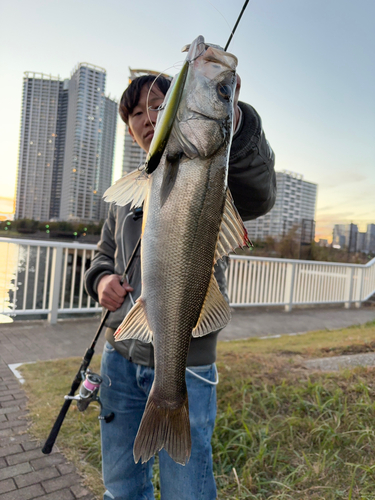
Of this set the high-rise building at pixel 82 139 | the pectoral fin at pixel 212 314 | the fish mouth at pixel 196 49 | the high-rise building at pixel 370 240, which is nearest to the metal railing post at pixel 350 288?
the high-rise building at pixel 370 240

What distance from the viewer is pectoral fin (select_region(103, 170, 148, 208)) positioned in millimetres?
1155

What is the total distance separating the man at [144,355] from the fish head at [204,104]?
22cm

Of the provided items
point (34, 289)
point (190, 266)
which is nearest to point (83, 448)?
point (190, 266)

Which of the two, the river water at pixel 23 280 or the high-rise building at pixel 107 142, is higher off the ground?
the high-rise building at pixel 107 142

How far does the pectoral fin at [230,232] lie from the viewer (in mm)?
1073

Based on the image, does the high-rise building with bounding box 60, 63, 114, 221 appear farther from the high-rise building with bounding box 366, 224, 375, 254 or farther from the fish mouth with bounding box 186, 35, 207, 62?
the high-rise building with bounding box 366, 224, 375, 254

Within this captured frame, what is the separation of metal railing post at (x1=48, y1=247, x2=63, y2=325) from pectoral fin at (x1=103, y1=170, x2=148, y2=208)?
5.51 m

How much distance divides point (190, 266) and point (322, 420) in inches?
94.6

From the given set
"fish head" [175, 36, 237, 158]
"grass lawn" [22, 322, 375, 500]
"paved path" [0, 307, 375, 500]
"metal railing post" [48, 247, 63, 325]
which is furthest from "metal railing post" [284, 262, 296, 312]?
"fish head" [175, 36, 237, 158]

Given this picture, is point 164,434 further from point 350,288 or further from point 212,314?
point 350,288

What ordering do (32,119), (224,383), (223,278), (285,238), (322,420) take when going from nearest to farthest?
1. (223,278)
2. (322,420)
3. (224,383)
4. (285,238)
5. (32,119)

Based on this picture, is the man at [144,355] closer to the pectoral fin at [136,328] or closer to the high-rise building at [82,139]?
the pectoral fin at [136,328]

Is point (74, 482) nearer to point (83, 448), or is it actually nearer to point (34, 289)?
point (83, 448)

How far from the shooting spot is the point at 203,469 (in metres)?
1.50
